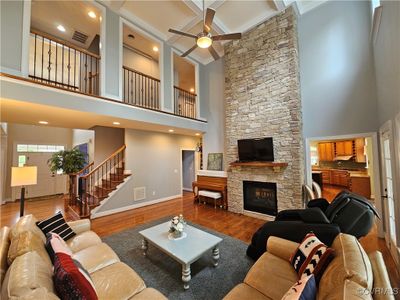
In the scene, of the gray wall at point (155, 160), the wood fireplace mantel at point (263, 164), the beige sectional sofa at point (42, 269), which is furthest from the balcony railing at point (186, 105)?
the beige sectional sofa at point (42, 269)

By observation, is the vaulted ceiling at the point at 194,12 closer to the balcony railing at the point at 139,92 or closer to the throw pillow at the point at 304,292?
the balcony railing at the point at 139,92

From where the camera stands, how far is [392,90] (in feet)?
7.27

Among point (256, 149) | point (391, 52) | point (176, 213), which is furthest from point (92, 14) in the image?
point (391, 52)

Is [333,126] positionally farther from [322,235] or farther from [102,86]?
[102,86]

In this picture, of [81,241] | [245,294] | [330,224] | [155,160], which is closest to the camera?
[245,294]

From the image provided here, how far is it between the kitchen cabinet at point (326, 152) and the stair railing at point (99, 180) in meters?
8.63

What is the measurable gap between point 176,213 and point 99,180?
10.0 ft

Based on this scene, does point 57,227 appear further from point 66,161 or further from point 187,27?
point 187,27

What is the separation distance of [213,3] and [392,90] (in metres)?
3.91

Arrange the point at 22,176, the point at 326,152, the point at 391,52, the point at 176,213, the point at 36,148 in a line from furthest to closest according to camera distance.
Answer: the point at 326,152
the point at 36,148
the point at 176,213
the point at 22,176
the point at 391,52

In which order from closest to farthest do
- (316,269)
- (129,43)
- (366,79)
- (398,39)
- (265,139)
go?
1. (316,269)
2. (398,39)
3. (366,79)
4. (265,139)
5. (129,43)

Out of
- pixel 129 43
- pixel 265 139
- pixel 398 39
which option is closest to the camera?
pixel 398 39

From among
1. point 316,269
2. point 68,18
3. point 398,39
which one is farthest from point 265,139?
point 68,18

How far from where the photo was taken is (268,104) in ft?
14.4
